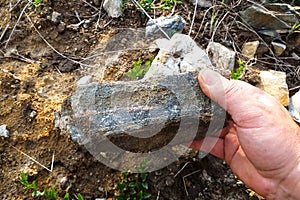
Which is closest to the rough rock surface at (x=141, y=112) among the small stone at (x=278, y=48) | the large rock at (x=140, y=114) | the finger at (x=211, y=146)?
the large rock at (x=140, y=114)

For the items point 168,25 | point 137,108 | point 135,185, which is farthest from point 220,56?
point 135,185

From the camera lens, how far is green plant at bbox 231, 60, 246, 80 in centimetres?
295

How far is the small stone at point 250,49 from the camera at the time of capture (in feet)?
10.8

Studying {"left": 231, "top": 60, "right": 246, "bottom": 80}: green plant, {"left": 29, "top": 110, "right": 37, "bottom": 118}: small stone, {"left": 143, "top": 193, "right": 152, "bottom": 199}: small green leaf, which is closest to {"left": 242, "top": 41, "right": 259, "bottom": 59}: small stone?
{"left": 231, "top": 60, "right": 246, "bottom": 80}: green plant

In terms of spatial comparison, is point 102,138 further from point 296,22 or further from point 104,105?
point 296,22

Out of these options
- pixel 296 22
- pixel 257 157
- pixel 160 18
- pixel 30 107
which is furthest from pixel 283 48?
pixel 30 107

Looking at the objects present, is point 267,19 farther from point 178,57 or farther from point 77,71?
point 77,71

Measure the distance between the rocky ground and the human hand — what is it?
35 cm

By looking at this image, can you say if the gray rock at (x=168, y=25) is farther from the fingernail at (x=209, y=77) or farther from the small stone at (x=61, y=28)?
the fingernail at (x=209, y=77)

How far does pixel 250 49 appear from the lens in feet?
10.9

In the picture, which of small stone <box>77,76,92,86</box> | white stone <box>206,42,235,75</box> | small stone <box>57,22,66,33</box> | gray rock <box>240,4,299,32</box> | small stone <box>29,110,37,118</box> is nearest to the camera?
small stone <box>29,110,37,118</box>

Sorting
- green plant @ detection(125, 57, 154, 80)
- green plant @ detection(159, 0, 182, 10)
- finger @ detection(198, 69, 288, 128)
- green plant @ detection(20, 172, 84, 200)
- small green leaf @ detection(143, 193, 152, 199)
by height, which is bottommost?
small green leaf @ detection(143, 193, 152, 199)

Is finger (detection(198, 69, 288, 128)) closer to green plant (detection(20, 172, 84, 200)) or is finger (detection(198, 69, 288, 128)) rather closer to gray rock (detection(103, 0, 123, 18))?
green plant (detection(20, 172, 84, 200))

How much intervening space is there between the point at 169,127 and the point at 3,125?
1.05m
